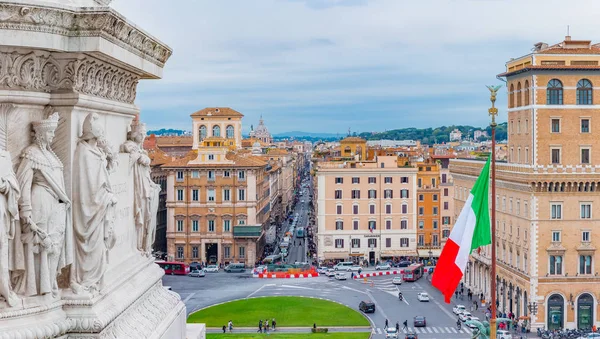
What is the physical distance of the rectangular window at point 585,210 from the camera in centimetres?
4625

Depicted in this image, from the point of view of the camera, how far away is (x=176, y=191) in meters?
68.7

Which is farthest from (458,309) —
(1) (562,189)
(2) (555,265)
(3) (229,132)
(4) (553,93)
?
(3) (229,132)

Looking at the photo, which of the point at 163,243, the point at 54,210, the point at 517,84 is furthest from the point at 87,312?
the point at 163,243

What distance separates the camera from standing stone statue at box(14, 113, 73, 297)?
6195mm

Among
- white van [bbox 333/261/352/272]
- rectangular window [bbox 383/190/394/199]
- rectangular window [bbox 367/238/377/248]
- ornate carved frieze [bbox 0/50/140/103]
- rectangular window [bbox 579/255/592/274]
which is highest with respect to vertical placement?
ornate carved frieze [bbox 0/50/140/103]

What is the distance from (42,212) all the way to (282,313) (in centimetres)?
4122

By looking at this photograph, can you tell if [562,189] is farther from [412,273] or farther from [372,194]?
[372,194]

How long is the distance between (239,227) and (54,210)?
204 feet

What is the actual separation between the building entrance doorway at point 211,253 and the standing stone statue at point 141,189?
60.5m

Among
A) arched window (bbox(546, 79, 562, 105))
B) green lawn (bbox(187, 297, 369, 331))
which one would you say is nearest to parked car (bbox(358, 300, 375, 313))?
green lawn (bbox(187, 297, 369, 331))

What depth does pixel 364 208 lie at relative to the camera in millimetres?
69438

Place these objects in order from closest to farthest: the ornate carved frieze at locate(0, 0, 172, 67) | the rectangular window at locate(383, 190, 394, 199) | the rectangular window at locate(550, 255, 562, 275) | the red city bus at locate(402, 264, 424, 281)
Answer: the ornate carved frieze at locate(0, 0, 172, 67)
the rectangular window at locate(550, 255, 562, 275)
the red city bus at locate(402, 264, 424, 281)
the rectangular window at locate(383, 190, 394, 199)

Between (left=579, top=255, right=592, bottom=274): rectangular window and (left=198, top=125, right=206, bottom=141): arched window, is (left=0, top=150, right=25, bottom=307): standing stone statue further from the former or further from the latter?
(left=198, top=125, right=206, bottom=141): arched window

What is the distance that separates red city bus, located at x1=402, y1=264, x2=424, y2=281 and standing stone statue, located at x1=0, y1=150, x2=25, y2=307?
57187mm
